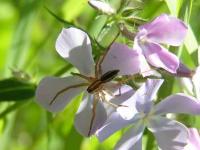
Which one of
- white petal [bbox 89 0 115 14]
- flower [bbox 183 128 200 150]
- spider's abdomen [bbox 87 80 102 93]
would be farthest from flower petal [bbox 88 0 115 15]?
flower [bbox 183 128 200 150]

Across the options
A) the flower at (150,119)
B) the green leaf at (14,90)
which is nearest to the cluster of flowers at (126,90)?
the flower at (150,119)

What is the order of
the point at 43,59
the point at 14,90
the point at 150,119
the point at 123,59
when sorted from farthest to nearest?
the point at 43,59, the point at 14,90, the point at 150,119, the point at 123,59

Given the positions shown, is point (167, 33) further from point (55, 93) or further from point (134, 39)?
point (55, 93)

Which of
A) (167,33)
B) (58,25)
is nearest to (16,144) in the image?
(58,25)

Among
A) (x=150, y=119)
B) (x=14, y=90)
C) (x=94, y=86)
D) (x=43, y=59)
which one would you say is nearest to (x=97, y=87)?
(x=94, y=86)

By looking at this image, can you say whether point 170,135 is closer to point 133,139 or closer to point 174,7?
point 133,139
